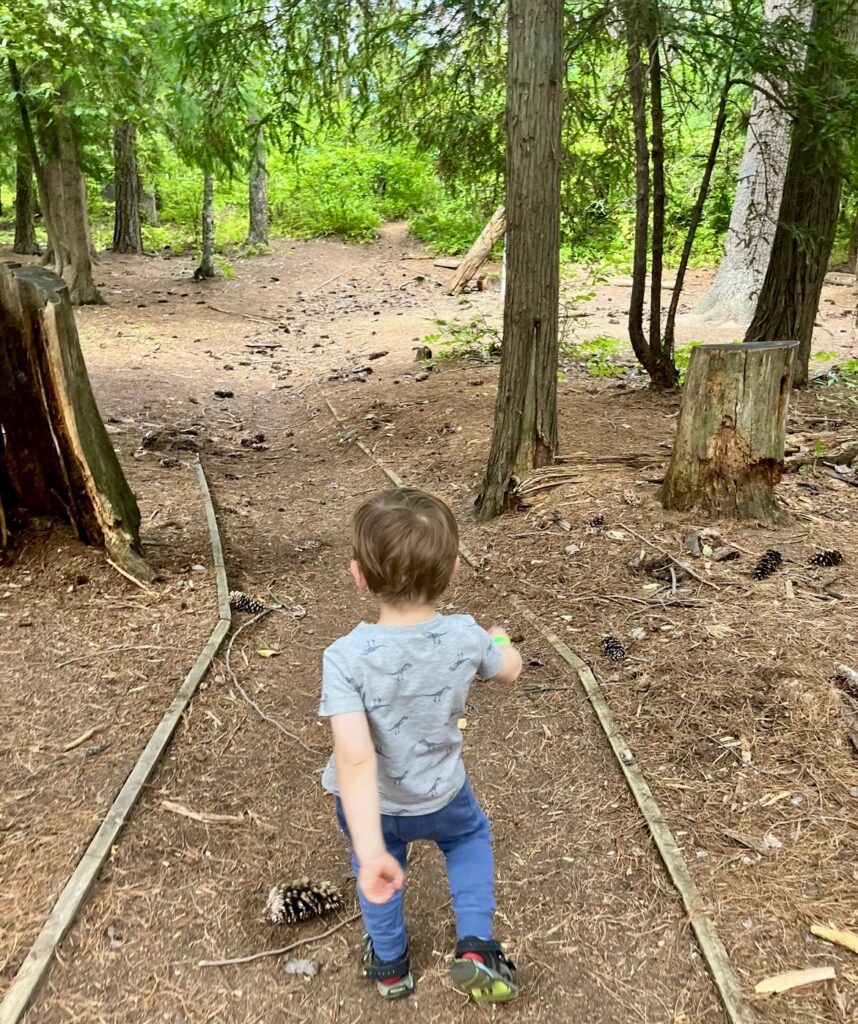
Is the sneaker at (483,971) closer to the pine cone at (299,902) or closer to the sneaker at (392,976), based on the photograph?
the sneaker at (392,976)

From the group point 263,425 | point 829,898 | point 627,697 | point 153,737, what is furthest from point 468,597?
point 263,425

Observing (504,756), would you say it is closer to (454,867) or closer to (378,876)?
(454,867)

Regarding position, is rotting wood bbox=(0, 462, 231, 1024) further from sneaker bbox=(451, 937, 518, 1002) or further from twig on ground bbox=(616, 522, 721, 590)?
twig on ground bbox=(616, 522, 721, 590)

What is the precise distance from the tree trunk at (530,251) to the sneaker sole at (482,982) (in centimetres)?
370

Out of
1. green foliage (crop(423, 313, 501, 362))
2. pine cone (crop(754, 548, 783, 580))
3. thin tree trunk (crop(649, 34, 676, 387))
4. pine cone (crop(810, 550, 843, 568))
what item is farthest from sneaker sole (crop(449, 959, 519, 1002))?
green foliage (crop(423, 313, 501, 362))

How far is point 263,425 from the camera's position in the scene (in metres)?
8.95

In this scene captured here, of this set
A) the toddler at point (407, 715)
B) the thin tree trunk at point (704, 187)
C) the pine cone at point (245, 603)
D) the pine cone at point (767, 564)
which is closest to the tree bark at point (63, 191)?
the thin tree trunk at point (704, 187)

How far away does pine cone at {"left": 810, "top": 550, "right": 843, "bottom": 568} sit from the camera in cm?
421

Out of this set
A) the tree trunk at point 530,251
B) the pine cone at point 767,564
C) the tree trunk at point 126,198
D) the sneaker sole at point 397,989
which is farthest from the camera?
the tree trunk at point 126,198

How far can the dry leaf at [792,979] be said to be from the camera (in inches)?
83.4

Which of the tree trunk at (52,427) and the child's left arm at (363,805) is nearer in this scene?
the child's left arm at (363,805)

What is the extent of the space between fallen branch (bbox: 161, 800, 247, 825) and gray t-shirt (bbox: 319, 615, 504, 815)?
0.95 meters

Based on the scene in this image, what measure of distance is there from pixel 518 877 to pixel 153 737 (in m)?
1.50

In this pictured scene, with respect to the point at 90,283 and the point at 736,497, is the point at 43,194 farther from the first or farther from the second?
the point at 736,497
